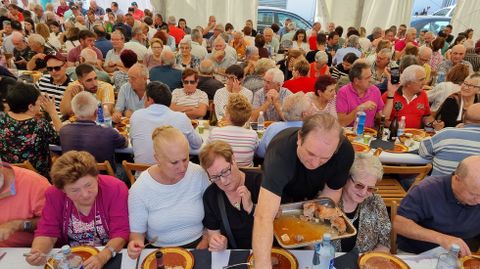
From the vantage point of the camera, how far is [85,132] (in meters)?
2.92

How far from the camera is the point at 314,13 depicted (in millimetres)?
12492

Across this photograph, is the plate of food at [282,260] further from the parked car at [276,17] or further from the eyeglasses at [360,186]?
the parked car at [276,17]

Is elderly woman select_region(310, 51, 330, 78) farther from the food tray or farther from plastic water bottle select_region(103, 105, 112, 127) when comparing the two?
the food tray

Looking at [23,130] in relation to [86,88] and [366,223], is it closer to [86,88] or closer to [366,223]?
[86,88]

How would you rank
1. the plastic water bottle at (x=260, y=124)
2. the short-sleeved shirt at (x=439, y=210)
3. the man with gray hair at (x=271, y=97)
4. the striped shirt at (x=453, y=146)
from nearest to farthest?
the short-sleeved shirt at (x=439, y=210) < the striped shirt at (x=453, y=146) < the plastic water bottle at (x=260, y=124) < the man with gray hair at (x=271, y=97)

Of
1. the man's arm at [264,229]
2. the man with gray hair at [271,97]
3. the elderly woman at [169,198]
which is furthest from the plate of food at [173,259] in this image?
the man with gray hair at [271,97]

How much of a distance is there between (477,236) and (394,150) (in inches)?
43.4

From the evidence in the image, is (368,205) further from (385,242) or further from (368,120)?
(368,120)

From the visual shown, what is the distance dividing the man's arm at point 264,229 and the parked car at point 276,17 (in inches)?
439

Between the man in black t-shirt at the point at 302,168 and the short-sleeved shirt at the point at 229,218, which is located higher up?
the man in black t-shirt at the point at 302,168

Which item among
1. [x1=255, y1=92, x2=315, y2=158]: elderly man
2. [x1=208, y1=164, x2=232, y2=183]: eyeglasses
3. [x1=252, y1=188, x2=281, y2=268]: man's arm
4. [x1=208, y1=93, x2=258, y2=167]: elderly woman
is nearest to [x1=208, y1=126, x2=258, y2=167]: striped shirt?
[x1=208, y1=93, x2=258, y2=167]: elderly woman

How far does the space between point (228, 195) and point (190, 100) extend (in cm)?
247

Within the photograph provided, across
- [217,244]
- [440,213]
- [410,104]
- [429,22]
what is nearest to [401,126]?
[410,104]

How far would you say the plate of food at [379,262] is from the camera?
178cm
